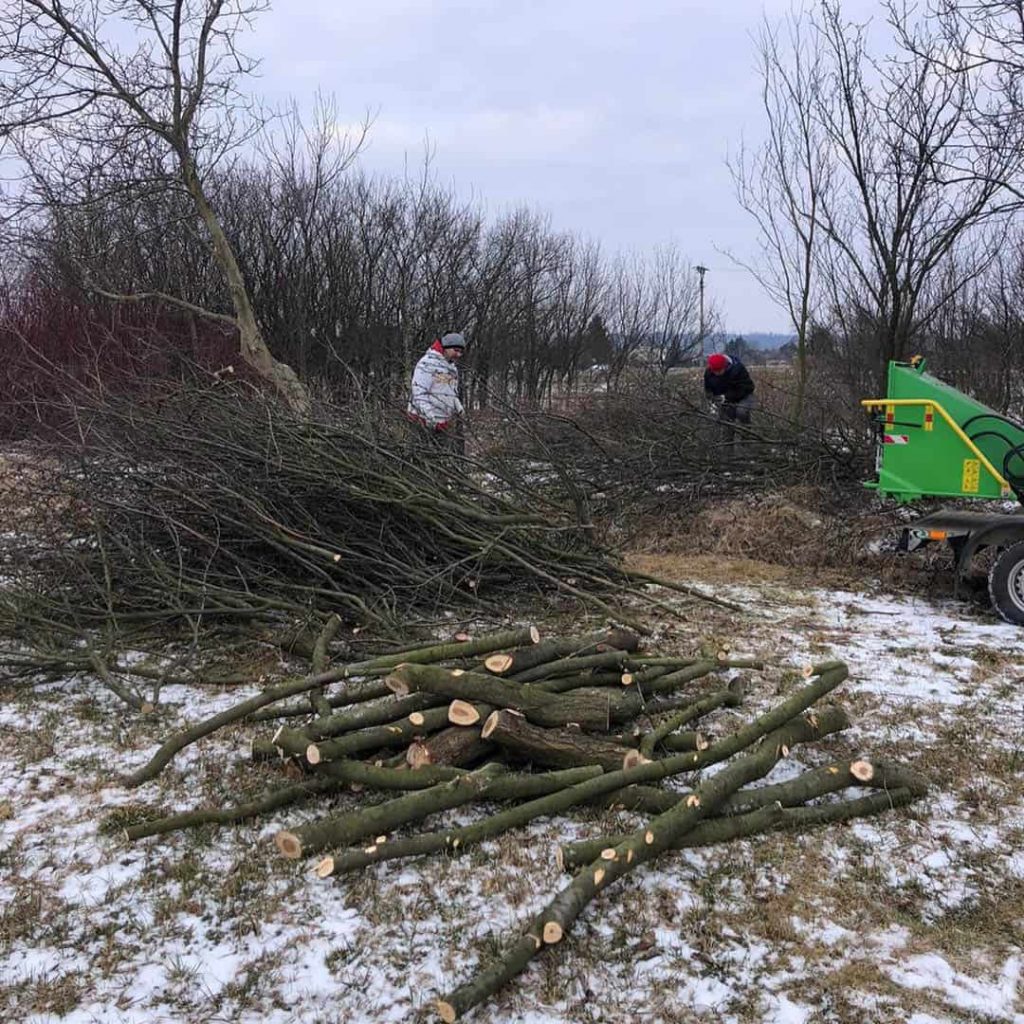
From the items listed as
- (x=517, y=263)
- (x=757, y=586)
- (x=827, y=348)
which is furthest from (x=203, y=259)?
(x=757, y=586)

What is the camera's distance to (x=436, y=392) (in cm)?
792

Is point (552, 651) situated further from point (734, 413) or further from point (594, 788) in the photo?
point (734, 413)

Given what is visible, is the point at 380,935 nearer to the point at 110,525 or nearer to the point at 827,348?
the point at 110,525

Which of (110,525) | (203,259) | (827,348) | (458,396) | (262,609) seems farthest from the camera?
(203,259)

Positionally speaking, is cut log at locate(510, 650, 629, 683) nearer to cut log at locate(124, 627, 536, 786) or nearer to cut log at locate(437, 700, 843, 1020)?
cut log at locate(124, 627, 536, 786)

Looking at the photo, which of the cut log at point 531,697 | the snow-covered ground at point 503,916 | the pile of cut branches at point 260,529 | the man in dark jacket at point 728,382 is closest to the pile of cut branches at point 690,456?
the man in dark jacket at point 728,382

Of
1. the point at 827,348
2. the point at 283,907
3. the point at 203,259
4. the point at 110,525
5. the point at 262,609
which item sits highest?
the point at 203,259

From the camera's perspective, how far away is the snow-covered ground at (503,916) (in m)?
2.40

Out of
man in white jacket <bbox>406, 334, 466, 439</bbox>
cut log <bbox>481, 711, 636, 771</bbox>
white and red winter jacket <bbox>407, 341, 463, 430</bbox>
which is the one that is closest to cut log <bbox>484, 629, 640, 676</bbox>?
cut log <bbox>481, 711, 636, 771</bbox>

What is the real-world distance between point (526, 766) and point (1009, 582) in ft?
13.7

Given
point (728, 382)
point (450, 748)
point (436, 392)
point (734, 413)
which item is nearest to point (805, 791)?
point (450, 748)

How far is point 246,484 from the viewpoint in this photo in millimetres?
5766

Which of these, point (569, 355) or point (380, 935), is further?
point (569, 355)

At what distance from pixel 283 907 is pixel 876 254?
31.9ft
